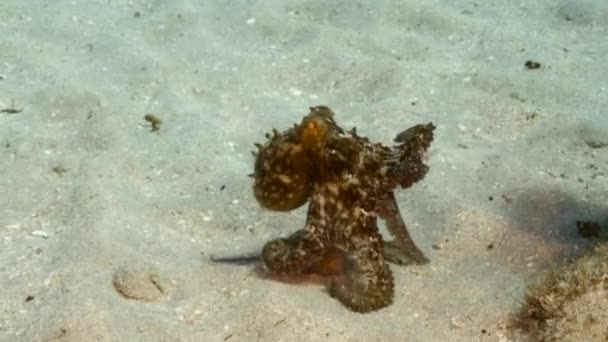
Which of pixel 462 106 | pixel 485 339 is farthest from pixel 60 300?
pixel 462 106

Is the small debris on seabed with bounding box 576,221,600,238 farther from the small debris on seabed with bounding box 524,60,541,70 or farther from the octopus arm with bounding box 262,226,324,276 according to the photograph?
the small debris on seabed with bounding box 524,60,541,70

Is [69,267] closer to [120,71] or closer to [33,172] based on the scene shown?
[33,172]

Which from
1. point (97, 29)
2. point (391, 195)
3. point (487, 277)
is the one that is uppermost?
point (391, 195)

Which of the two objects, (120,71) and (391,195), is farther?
(120,71)

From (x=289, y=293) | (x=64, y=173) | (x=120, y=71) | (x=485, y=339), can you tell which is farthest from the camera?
(x=120, y=71)

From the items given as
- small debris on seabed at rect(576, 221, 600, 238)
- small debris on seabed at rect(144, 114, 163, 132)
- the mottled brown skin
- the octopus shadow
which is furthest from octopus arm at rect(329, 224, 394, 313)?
small debris on seabed at rect(144, 114, 163, 132)

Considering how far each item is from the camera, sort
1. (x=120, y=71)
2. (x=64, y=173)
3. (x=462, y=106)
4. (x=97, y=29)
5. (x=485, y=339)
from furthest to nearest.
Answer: (x=97, y=29) → (x=120, y=71) → (x=462, y=106) → (x=64, y=173) → (x=485, y=339)

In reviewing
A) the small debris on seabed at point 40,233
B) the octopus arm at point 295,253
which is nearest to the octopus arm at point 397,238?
the octopus arm at point 295,253

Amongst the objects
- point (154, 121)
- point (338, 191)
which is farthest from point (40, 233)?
point (338, 191)
